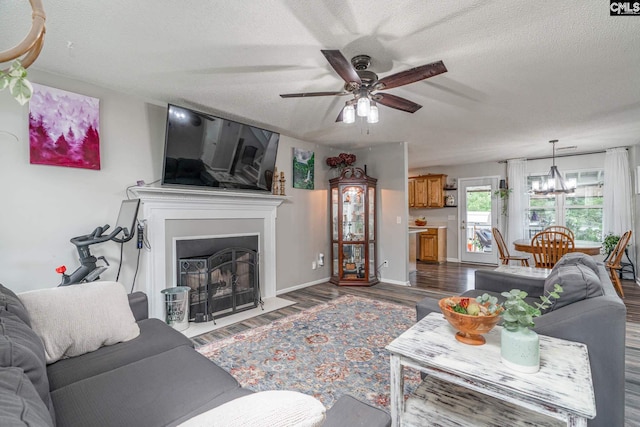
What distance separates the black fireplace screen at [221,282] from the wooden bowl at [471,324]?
2592mm

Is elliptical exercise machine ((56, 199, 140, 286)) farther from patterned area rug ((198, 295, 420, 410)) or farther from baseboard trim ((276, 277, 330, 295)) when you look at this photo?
baseboard trim ((276, 277, 330, 295))

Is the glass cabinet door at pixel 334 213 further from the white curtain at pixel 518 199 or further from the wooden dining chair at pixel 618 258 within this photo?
the white curtain at pixel 518 199

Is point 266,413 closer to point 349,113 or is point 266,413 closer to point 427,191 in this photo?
point 349,113

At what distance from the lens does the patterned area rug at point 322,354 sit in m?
2.00

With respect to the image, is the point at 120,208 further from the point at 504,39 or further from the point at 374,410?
the point at 504,39

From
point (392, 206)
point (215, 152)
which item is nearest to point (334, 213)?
point (392, 206)

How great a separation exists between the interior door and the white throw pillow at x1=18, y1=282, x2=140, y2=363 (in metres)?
7.10

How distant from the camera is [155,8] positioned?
165cm

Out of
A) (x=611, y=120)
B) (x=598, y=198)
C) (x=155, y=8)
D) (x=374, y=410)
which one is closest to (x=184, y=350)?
(x=374, y=410)

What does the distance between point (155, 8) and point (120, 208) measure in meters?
1.88

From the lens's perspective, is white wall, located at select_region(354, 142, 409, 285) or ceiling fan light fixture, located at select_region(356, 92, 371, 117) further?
white wall, located at select_region(354, 142, 409, 285)

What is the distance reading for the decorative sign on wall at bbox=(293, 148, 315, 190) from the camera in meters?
4.52

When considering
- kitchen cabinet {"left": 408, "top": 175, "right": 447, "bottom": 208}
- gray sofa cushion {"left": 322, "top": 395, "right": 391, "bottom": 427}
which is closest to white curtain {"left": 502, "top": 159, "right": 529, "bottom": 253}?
kitchen cabinet {"left": 408, "top": 175, "right": 447, "bottom": 208}

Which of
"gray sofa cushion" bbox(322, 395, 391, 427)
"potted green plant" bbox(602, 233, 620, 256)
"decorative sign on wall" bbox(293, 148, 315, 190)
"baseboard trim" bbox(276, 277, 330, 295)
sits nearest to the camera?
"gray sofa cushion" bbox(322, 395, 391, 427)
